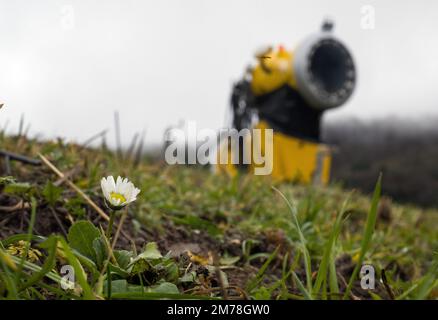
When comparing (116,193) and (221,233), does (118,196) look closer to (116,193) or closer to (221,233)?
(116,193)

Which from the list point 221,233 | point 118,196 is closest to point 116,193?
point 118,196

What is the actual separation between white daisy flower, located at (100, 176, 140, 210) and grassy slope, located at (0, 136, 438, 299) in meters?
0.12

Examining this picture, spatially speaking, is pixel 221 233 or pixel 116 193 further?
pixel 221 233

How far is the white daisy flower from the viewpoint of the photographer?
749 millimetres

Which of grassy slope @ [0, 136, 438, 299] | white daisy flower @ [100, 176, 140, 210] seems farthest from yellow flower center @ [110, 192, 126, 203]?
grassy slope @ [0, 136, 438, 299]

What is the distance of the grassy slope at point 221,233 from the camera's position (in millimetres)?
845

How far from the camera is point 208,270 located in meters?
0.86

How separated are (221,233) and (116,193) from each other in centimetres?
67

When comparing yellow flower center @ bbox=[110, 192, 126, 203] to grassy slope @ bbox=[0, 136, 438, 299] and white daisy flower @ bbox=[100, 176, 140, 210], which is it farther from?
grassy slope @ bbox=[0, 136, 438, 299]

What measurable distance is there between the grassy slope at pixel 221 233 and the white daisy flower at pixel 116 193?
12cm

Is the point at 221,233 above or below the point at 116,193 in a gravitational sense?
below

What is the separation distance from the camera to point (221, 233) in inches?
55.1
